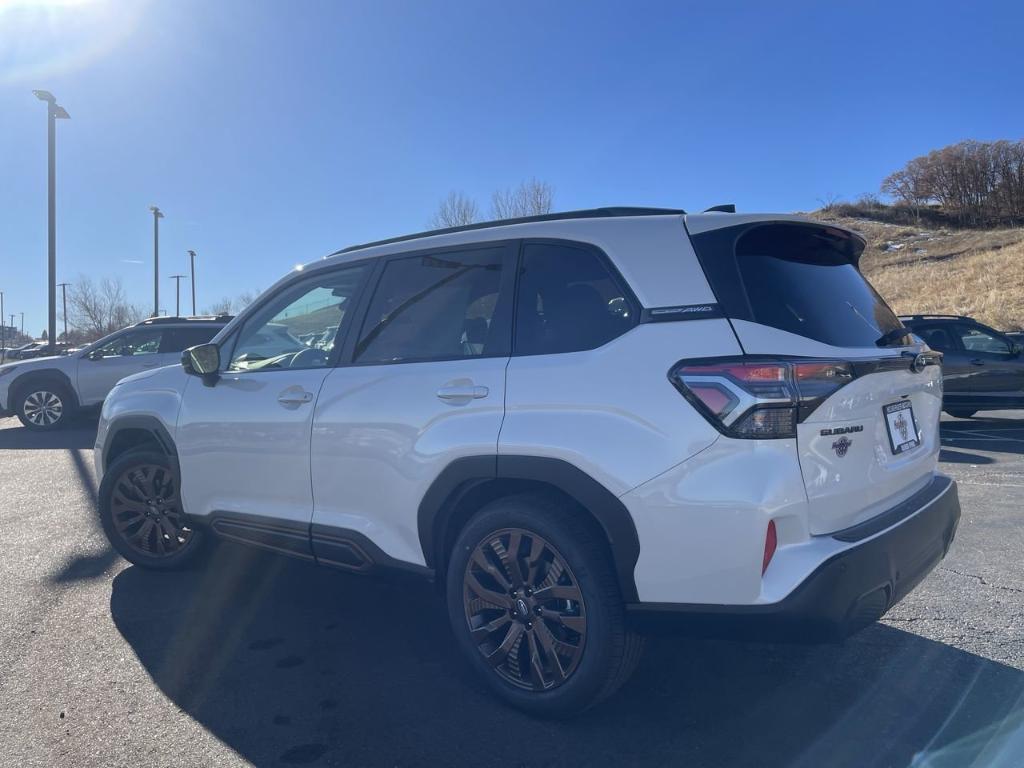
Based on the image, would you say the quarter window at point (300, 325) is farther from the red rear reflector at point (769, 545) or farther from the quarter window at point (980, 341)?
the quarter window at point (980, 341)

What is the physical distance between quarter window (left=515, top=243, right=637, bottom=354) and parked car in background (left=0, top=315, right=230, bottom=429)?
10241 millimetres

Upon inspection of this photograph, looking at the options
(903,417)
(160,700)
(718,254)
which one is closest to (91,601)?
(160,700)

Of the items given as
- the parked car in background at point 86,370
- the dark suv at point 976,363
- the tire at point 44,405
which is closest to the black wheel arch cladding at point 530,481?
the dark suv at point 976,363

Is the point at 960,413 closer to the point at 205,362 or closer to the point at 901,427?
the point at 901,427

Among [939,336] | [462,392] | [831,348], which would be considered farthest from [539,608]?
[939,336]

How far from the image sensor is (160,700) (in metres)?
3.32

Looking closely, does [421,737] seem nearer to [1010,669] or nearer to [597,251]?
[597,251]

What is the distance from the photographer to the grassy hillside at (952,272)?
94.8 feet

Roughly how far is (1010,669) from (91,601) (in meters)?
4.58

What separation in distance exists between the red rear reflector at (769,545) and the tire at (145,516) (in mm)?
3494

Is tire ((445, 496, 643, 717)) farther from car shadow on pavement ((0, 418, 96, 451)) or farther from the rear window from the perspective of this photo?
car shadow on pavement ((0, 418, 96, 451))

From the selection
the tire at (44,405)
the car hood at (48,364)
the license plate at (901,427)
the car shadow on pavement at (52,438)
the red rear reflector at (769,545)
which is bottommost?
the car shadow on pavement at (52,438)

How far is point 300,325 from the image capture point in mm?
4320

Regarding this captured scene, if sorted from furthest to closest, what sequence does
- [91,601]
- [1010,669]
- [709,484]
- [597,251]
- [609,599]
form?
[91,601]
[1010,669]
[597,251]
[609,599]
[709,484]
